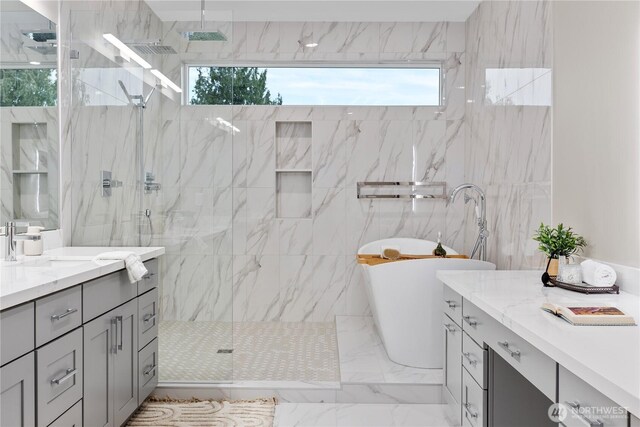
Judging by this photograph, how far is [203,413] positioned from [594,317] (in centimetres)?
208

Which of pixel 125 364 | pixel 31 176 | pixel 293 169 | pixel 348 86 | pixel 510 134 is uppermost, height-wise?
pixel 348 86

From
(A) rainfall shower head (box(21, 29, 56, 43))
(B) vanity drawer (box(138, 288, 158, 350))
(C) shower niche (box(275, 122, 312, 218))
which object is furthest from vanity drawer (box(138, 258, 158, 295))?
(C) shower niche (box(275, 122, 312, 218))

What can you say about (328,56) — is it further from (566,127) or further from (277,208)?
(566,127)

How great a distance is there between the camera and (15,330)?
149cm

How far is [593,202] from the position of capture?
227 cm

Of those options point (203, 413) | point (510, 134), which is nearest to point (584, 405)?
point (203, 413)

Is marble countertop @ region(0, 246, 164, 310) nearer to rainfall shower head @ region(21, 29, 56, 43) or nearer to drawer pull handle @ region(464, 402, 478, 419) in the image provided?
rainfall shower head @ region(21, 29, 56, 43)

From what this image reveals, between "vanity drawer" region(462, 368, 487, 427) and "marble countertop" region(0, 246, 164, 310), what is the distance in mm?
1624

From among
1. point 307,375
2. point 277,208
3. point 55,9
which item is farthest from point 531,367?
point 277,208

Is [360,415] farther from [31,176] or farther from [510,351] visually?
[31,176]

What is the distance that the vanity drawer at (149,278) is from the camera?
2.59 meters

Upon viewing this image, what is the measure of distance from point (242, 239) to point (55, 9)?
2.39 metres

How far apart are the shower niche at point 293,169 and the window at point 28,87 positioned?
2.16 meters

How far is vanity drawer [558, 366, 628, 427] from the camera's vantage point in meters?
1.03
